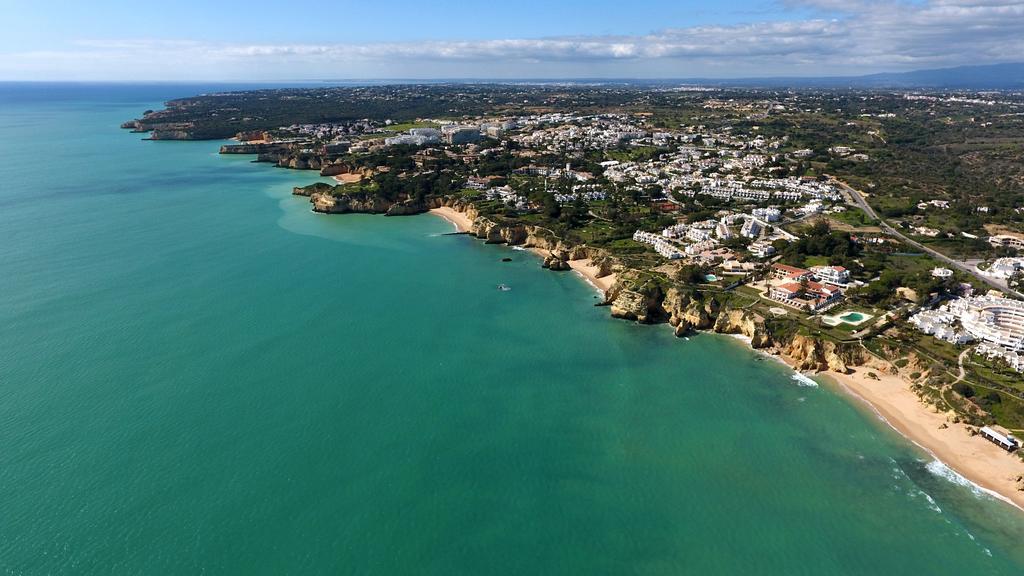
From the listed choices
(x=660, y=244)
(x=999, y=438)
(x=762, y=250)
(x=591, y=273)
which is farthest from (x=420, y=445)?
(x=762, y=250)

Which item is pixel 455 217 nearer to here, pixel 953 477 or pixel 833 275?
pixel 833 275

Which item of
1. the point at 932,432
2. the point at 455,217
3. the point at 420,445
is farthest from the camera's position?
the point at 455,217

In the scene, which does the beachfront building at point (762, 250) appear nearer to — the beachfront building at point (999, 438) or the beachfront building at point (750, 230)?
the beachfront building at point (750, 230)

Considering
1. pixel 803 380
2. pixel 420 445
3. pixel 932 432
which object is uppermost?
pixel 420 445

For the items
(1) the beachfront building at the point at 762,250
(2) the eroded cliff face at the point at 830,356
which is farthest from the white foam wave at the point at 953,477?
(1) the beachfront building at the point at 762,250

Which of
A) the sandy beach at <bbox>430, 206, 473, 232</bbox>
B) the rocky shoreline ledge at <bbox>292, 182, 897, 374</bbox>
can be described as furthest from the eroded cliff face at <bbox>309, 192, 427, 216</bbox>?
the rocky shoreline ledge at <bbox>292, 182, 897, 374</bbox>

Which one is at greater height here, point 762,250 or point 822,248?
point 822,248

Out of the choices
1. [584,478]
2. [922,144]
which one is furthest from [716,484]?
[922,144]
